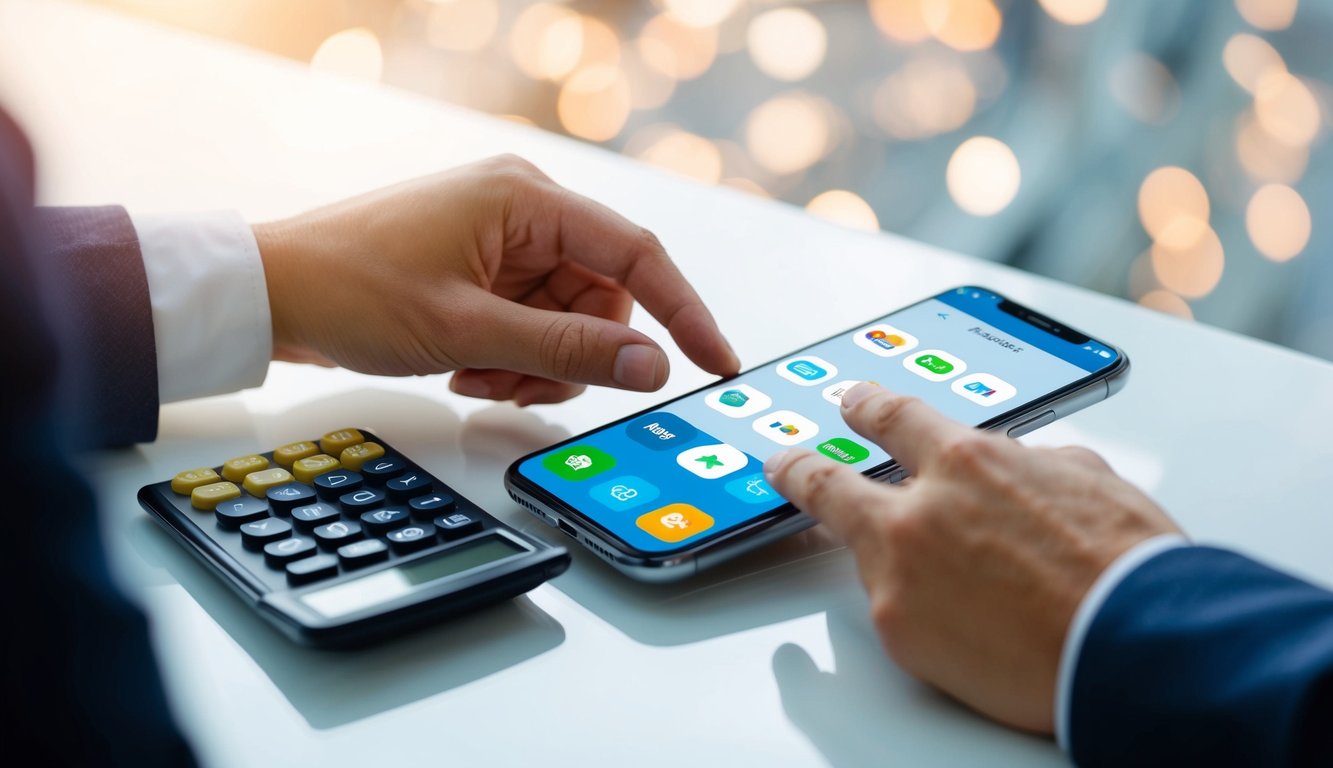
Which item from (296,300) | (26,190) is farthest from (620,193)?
(26,190)

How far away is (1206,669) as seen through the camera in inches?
13.6

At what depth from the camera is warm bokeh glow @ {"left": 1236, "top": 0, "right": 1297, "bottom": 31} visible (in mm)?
1122

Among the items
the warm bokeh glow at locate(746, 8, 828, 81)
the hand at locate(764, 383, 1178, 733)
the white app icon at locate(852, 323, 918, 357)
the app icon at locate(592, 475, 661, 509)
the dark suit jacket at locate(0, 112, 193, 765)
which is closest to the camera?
the dark suit jacket at locate(0, 112, 193, 765)

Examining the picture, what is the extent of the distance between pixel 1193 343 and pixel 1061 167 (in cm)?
70

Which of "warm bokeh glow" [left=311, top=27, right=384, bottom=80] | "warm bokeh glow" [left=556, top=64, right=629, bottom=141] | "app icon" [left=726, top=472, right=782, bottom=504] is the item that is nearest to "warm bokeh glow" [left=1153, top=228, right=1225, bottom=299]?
"warm bokeh glow" [left=556, top=64, right=629, bottom=141]

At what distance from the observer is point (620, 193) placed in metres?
0.83

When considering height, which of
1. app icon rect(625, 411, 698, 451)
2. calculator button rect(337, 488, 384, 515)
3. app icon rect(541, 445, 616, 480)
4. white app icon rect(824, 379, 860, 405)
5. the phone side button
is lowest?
calculator button rect(337, 488, 384, 515)

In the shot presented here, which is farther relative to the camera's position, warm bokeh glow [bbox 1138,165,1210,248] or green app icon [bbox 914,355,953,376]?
warm bokeh glow [bbox 1138,165,1210,248]

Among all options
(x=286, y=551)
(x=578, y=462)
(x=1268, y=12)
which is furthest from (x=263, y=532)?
(x=1268, y=12)

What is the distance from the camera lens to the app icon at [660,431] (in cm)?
52

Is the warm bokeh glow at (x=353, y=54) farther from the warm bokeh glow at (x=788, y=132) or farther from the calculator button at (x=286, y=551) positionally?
the calculator button at (x=286, y=551)

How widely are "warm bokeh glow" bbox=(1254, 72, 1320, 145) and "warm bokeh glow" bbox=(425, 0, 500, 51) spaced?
1.11m

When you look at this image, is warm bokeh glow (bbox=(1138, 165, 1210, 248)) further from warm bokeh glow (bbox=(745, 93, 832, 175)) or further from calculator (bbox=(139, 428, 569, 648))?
calculator (bbox=(139, 428, 569, 648))

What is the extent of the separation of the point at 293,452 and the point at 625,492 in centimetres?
14
